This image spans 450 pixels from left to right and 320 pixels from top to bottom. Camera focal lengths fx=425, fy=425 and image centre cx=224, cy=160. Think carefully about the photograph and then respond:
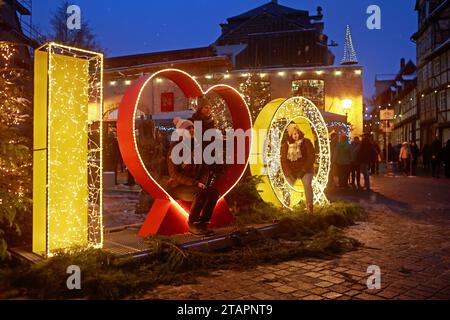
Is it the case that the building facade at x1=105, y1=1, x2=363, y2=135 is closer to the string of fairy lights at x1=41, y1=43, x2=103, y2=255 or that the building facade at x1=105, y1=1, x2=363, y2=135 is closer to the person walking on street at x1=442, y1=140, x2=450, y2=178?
the person walking on street at x1=442, y1=140, x2=450, y2=178

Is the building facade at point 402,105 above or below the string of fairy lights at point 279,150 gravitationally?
above

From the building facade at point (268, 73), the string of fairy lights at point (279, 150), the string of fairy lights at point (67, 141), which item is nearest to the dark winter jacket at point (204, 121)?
the string of fairy lights at point (67, 141)

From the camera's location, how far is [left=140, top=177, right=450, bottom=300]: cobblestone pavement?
4.59m

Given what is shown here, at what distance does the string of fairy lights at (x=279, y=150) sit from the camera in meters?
9.07

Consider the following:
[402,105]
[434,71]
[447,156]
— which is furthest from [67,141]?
[402,105]

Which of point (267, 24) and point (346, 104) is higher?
point (267, 24)

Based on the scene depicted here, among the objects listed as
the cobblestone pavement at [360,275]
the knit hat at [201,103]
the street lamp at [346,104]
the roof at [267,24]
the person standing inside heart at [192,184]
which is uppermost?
the roof at [267,24]

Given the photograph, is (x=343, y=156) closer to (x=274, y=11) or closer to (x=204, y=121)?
(x=204, y=121)

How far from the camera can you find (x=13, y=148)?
5.30m

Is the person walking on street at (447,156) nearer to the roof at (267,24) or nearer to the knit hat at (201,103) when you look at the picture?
the knit hat at (201,103)

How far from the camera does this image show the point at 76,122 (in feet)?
18.4

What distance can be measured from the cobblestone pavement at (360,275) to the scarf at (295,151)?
5.81 feet

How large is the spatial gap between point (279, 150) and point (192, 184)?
3173 millimetres
